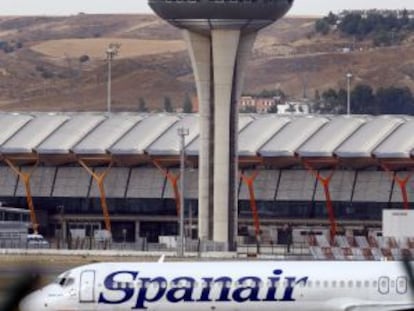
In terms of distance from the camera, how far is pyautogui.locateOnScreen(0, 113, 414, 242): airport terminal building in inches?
7190

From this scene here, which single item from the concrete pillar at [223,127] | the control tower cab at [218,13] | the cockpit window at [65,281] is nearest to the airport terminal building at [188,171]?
the concrete pillar at [223,127]

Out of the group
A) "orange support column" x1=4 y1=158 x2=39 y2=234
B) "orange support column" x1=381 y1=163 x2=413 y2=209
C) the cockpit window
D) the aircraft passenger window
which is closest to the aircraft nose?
the cockpit window

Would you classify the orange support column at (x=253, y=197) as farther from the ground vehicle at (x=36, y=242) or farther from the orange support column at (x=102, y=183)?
the ground vehicle at (x=36, y=242)

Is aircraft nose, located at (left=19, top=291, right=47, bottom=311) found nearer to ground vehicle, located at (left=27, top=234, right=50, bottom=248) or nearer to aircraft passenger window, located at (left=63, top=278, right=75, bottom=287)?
aircraft passenger window, located at (left=63, top=278, right=75, bottom=287)

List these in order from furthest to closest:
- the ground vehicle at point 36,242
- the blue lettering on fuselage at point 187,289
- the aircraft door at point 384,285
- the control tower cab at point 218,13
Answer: the ground vehicle at point 36,242
the control tower cab at point 218,13
the blue lettering on fuselage at point 187,289
the aircraft door at point 384,285

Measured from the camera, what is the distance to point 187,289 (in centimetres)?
8425

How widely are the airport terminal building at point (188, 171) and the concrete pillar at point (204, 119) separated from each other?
26047 millimetres

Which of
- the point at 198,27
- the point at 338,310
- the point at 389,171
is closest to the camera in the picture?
the point at 338,310

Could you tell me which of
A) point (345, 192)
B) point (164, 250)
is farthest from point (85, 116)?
point (164, 250)

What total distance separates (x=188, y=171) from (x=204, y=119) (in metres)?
36.5

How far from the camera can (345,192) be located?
18525cm

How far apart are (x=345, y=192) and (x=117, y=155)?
19.0 m

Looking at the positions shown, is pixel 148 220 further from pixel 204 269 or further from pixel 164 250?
pixel 204 269

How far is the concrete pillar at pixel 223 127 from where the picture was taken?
5930 inches
